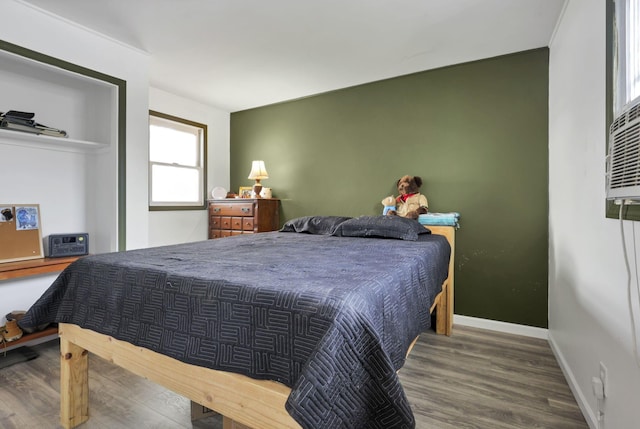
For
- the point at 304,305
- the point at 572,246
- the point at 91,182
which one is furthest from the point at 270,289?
the point at 91,182

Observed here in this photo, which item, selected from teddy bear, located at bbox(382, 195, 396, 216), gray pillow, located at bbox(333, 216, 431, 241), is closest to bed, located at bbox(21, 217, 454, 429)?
gray pillow, located at bbox(333, 216, 431, 241)

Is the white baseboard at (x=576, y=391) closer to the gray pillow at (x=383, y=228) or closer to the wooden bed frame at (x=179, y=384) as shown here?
the gray pillow at (x=383, y=228)

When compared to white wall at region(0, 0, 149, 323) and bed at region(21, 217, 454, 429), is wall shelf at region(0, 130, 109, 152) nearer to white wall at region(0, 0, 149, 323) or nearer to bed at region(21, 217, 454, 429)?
white wall at region(0, 0, 149, 323)

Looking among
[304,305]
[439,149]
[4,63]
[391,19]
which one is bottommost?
[304,305]

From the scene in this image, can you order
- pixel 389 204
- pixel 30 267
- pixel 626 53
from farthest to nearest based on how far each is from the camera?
pixel 389 204, pixel 30 267, pixel 626 53

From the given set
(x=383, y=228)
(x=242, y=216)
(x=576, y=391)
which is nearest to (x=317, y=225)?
(x=383, y=228)

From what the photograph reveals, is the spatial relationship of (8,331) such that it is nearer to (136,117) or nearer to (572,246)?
(136,117)

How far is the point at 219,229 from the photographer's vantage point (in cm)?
411

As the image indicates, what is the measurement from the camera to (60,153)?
Result: 2684 mm

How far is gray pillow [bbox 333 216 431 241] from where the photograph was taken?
7.89 feet

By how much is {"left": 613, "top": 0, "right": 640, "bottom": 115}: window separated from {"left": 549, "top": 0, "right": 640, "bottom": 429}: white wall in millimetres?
171

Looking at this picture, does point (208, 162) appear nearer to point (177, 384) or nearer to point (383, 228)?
point (383, 228)

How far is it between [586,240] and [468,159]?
1.50 metres

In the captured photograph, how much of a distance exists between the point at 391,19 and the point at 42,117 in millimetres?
2877
